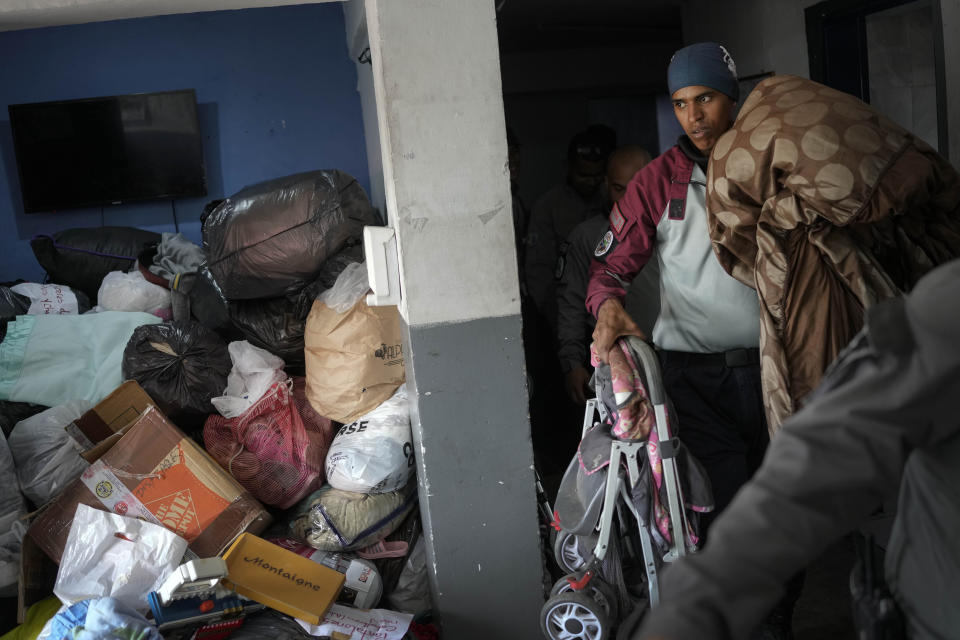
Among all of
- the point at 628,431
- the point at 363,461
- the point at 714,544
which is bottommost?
the point at 363,461

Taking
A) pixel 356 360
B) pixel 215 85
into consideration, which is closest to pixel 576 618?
pixel 356 360

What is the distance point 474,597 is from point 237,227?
171cm

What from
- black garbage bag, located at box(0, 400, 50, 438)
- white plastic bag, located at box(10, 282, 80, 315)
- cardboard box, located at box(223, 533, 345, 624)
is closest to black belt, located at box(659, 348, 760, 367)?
cardboard box, located at box(223, 533, 345, 624)

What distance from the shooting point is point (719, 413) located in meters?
2.70

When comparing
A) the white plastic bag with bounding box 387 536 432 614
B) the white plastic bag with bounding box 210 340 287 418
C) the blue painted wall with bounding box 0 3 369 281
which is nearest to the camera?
the white plastic bag with bounding box 387 536 432 614

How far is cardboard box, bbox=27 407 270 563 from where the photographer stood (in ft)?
10.0

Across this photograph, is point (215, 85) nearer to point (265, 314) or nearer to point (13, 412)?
point (265, 314)

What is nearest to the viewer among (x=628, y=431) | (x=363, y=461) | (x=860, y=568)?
(x=860, y=568)

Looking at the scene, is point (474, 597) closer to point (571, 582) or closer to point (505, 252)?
point (571, 582)

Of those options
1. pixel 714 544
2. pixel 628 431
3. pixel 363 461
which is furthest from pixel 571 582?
pixel 714 544

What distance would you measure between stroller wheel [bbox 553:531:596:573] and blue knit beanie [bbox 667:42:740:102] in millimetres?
1373

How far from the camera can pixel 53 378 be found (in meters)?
3.56

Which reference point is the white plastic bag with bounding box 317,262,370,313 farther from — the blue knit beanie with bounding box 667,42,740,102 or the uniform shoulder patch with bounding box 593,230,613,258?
the blue knit beanie with bounding box 667,42,740,102

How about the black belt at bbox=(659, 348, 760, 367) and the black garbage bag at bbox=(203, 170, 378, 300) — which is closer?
the black belt at bbox=(659, 348, 760, 367)
